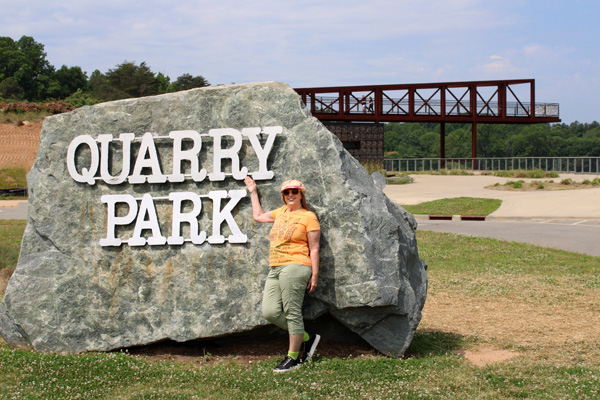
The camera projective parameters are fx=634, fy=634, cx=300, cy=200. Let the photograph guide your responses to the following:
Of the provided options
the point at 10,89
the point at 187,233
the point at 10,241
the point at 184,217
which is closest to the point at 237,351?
the point at 187,233

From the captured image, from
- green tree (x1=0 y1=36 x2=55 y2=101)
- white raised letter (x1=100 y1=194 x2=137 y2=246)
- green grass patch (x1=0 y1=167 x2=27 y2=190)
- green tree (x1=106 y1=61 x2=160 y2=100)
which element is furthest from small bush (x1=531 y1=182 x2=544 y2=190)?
green tree (x1=0 y1=36 x2=55 y2=101)

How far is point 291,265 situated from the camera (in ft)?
18.5

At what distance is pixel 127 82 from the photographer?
59.5m

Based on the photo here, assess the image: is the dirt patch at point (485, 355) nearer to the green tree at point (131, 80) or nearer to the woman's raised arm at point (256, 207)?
the woman's raised arm at point (256, 207)

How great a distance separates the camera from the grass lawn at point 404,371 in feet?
16.9

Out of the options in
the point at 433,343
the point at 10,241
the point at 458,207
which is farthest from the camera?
the point at 458,207

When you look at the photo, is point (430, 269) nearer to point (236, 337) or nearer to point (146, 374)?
point (236, 337)

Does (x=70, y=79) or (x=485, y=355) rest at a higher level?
(x=70, y=79)

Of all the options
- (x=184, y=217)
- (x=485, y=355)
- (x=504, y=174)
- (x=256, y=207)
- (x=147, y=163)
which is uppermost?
(x=147, y=163)

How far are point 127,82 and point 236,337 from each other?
2226 inches

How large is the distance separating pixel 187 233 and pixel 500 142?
3859 inches

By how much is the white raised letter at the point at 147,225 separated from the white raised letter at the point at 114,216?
0.28 ft

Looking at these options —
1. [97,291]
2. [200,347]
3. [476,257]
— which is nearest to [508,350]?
[200,347]

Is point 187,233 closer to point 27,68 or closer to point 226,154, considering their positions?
point 226,154
